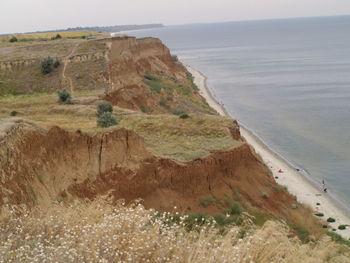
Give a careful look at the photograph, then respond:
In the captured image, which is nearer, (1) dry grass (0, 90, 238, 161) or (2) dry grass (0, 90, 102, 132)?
(1) dry grass (0, 90, 238, 161)

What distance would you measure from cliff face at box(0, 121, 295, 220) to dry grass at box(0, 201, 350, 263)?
10.0ft

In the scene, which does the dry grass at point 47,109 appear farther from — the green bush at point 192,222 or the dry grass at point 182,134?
the green bush at point 192,222

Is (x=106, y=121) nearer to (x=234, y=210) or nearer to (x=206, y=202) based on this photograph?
(x=206, y=202)

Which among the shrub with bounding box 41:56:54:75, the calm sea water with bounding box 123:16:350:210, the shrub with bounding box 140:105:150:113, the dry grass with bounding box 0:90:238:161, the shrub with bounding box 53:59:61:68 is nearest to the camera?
the dry grass with bounding box 0:90:238:161

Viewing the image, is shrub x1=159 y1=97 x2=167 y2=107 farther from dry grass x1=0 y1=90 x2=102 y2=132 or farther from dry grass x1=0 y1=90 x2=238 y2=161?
dry grass x1=0 y1=90 x2=238 y2=161

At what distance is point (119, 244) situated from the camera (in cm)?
816

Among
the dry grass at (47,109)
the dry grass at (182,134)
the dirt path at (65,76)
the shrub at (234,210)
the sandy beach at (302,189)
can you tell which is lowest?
the sandy beach at (302,189)

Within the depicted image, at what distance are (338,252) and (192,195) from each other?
30.6ft

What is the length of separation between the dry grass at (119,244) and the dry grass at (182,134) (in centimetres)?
1024

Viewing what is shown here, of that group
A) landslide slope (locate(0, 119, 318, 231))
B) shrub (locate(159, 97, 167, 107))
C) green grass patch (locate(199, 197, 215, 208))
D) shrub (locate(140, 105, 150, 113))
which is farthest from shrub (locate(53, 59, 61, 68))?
green grass patch (locate(199, 197, 215, 208))

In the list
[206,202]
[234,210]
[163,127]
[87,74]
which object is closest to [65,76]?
[87,74]

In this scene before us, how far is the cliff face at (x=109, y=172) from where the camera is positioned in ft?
44.1

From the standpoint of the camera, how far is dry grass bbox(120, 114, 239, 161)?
20244 millimetres

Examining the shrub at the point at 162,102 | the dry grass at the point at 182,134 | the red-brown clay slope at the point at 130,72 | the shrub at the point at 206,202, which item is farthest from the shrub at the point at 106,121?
the shrub at the point at 162,102
